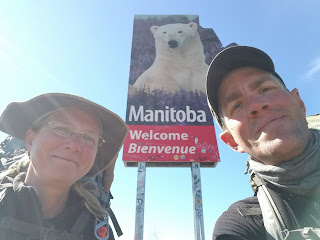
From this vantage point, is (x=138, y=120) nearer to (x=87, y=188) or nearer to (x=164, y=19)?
(x=164, y=19)

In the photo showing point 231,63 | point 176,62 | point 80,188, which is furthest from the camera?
point 176,62

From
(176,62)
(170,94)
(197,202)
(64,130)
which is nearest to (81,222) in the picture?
(64,130)

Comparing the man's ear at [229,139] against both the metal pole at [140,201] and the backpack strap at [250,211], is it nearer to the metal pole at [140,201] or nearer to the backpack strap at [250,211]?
the backpack strap at [250,211]

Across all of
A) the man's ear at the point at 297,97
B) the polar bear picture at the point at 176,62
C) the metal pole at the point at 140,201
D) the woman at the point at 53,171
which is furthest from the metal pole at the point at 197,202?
the man's ear at the point at 297,97

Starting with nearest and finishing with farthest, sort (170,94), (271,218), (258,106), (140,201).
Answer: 1. (271,218)
2. (258,106)
3. (140,201)
4. (170,94)

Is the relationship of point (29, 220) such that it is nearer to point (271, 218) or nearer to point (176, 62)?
point (271, 218)

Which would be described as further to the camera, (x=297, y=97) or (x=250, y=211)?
(x=297, y=97)

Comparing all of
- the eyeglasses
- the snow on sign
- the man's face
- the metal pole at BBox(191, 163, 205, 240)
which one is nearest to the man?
the man's face

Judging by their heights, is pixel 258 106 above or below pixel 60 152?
above

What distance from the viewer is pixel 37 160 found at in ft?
4.24

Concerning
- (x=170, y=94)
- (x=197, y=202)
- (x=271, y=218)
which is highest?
(x=170, y=94)

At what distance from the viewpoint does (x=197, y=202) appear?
6.64 meters

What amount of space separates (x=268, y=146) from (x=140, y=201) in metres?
6.01

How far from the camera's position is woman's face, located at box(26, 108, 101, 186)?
4.22 feet
